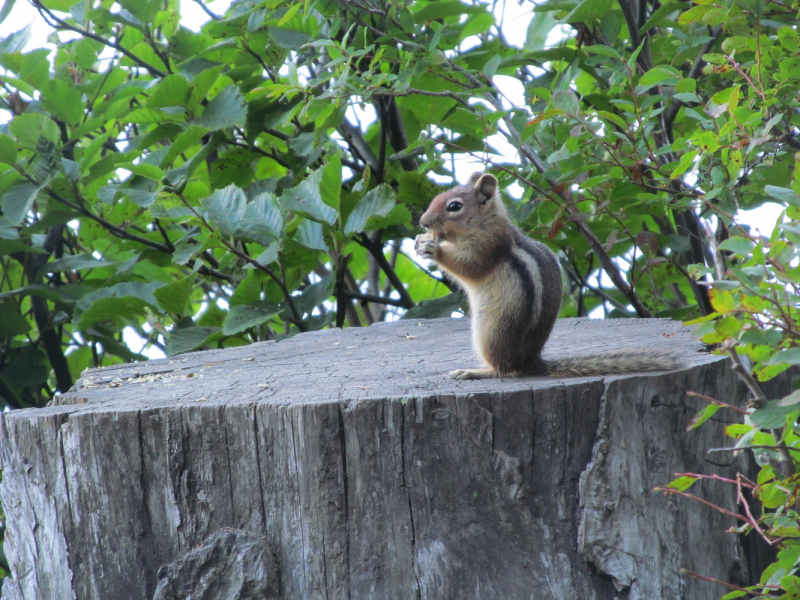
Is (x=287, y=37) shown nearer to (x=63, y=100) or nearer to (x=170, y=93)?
(x=170, y=93)

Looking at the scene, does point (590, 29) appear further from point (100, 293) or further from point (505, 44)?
point (100, 293)

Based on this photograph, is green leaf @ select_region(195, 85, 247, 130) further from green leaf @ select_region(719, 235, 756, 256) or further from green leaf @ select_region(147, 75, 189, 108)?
green leaf @ select_region(719, 235, 756, 256)

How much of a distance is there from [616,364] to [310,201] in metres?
1.37

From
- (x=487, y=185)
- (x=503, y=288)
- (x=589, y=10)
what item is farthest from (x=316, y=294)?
(x=589, y=10)

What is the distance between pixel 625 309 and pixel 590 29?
46.6 inches

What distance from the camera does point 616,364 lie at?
195 cm

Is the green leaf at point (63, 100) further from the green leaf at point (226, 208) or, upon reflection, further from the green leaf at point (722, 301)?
the green leaf at point (722, 301)

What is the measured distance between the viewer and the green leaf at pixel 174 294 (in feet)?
9.44

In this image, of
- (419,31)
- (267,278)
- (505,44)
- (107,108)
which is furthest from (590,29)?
(107,108)

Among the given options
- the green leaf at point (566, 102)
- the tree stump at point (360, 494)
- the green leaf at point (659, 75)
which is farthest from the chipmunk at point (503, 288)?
the green leaf at point (659, 75)

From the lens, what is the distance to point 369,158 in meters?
3.55

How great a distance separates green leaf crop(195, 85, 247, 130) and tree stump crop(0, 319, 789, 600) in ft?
4.80

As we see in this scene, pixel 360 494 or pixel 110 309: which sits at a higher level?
pixel 110 309

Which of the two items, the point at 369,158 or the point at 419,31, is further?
the point at 369,158
